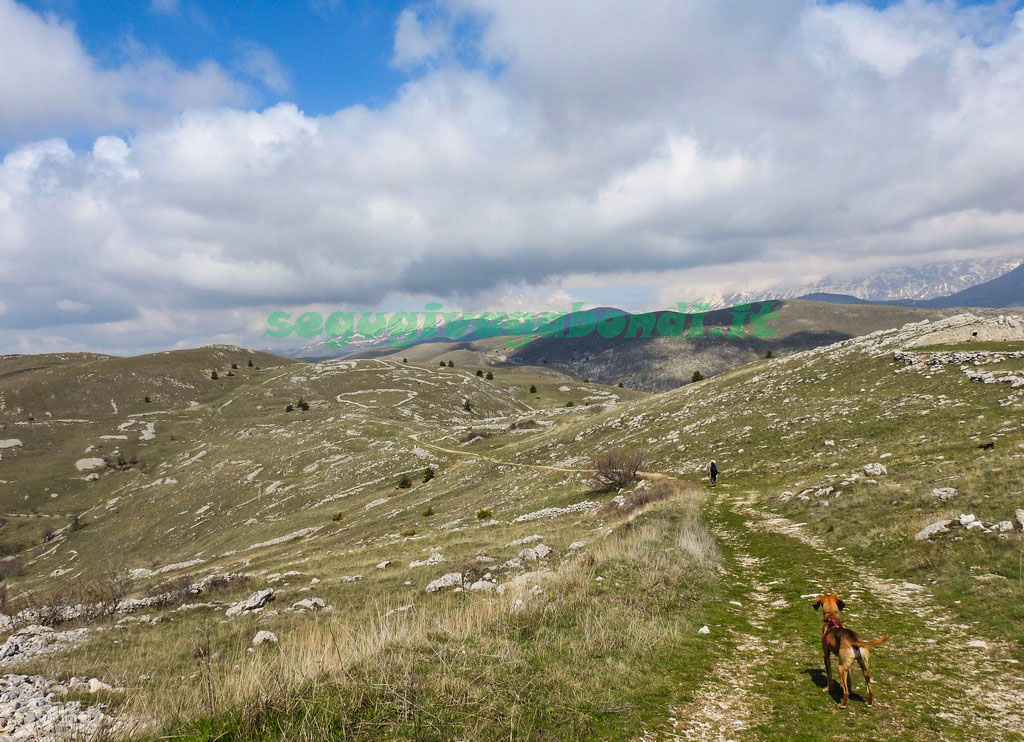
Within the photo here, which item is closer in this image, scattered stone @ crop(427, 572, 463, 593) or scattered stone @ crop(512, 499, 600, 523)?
scattered stone @ crop(427, 572, 463, 593)

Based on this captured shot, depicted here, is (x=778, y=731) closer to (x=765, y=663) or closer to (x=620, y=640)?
(x=765, y=663)

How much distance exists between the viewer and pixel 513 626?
10.1 meters

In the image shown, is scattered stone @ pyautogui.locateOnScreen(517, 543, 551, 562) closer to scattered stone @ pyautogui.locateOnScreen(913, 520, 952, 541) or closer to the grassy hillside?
the grassy hillside

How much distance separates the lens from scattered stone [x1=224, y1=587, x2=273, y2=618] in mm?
20891

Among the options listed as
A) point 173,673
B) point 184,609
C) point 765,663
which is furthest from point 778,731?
point 184,609

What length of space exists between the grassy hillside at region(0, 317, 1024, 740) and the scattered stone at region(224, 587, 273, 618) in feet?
3.60

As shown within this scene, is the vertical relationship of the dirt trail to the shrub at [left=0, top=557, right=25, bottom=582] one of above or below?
above

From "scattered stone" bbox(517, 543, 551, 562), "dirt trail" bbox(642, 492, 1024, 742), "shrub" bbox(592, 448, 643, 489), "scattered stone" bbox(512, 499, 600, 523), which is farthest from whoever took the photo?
"shrub" bbox(592, 448, 643, 489)

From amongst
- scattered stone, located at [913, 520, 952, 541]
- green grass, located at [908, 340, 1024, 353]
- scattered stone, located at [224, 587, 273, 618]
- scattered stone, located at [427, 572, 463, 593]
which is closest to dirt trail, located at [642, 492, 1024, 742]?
scattered stone, located at [913, 520, 952, 541]

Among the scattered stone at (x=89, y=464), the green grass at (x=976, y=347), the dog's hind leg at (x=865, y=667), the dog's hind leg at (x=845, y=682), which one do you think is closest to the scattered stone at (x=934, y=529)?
the dog's hind leg at (x=865, y=667)

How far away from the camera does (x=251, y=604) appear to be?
21.5 metres

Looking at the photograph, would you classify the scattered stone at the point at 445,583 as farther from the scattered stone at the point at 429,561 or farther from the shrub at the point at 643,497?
the shrub at the point at 643,497

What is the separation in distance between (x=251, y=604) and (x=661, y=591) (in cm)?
1939

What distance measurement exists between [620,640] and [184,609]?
23352 millimetres
